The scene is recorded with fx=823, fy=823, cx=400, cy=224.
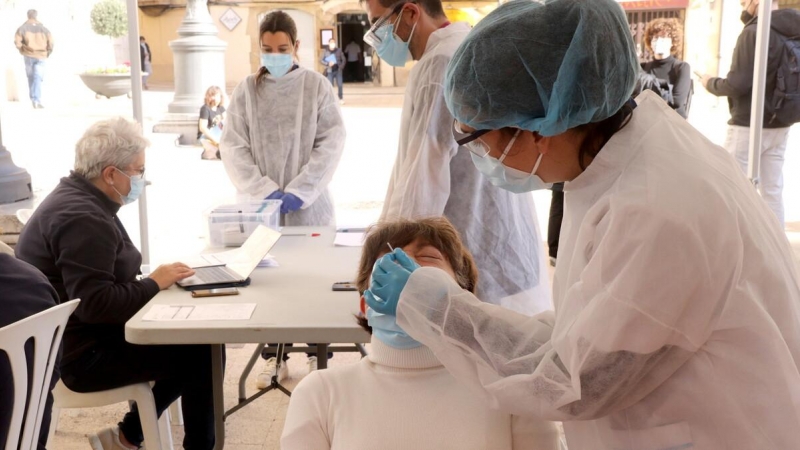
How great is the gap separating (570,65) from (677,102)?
12.7 feet

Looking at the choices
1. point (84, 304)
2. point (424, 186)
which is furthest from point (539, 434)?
point (84, 304)

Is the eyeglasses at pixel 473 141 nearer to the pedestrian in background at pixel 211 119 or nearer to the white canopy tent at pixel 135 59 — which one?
the white canopy tent at pixel 135 59

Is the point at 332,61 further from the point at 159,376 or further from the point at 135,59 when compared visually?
the point at 159,376

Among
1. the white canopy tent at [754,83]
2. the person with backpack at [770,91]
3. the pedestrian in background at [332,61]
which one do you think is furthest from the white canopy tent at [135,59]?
the pedestrian in background at [332,61]

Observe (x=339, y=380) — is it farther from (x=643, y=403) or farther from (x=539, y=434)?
(x=643, y=403)

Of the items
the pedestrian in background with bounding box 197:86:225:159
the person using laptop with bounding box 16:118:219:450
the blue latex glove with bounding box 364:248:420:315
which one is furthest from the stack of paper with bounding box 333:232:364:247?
the pedestrian in background with bounding box 197:86:225:159

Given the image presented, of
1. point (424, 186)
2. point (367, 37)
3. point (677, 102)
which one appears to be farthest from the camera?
point (677, 102)

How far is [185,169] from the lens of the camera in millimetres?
9289

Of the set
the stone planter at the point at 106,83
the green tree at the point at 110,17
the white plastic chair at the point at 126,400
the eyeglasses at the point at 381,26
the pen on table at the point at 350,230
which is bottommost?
the white plastic chair at the point at 126,400

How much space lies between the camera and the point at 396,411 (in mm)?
1620

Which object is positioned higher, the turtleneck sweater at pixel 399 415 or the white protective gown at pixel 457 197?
the white protective gown at pixel 457 197

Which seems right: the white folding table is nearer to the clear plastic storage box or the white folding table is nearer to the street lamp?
the clear plastic storage box

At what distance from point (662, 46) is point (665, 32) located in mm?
79

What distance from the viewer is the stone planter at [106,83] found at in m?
9.20
